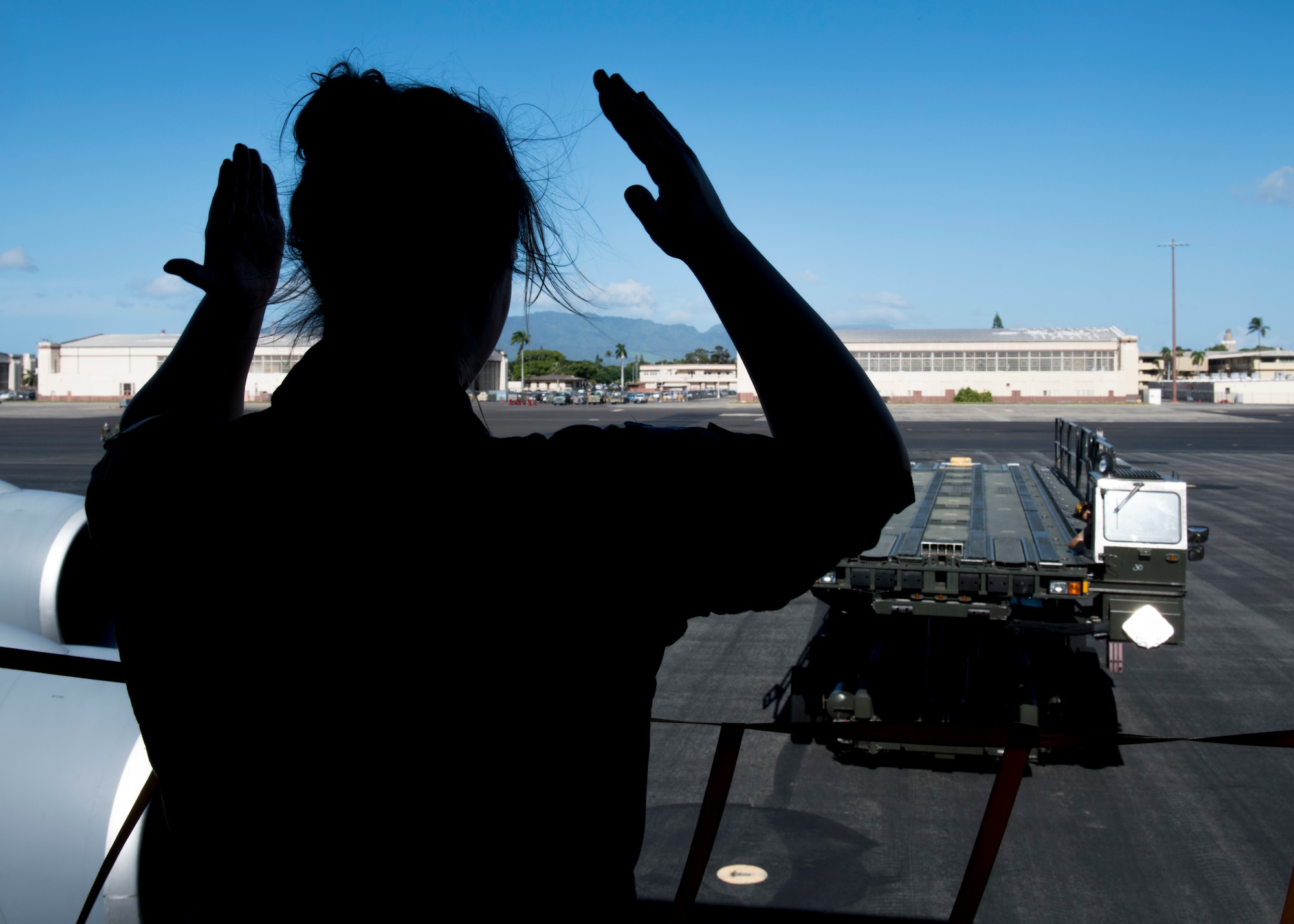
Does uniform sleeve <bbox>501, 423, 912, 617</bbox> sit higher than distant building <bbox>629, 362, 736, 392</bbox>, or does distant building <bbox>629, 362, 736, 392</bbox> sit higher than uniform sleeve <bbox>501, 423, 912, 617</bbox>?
distant building <bbox>629, 362, 736, 392</bbox>

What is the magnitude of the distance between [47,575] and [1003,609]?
7930 mm

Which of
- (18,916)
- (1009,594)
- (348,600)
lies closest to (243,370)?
(348,600)

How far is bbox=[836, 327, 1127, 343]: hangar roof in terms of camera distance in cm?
9900

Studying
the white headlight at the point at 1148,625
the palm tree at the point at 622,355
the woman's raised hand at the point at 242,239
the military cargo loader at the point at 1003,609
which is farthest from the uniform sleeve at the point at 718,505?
the white headlight at the point at 1148,625

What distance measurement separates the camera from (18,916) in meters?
4.12

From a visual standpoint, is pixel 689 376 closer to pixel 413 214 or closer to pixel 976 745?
pixel 976 745

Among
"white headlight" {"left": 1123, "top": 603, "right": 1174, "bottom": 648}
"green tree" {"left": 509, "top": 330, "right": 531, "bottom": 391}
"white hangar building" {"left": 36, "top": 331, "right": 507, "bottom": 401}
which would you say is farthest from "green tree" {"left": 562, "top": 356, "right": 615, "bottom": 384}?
"white headlight" {"left": 1123, "top": 603, "right": 1174, "bottom": 648}

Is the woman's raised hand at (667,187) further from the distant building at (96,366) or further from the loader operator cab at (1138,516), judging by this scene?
the distant building at (96,366)

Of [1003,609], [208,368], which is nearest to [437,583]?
[208,368]

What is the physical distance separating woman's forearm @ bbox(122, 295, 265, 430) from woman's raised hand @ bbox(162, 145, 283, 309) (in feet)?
0.11

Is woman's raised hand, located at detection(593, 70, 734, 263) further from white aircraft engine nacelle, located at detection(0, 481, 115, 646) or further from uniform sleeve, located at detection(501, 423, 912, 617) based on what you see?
white aircraft engine nacelle, located at detection(0, 481, 115, 646)

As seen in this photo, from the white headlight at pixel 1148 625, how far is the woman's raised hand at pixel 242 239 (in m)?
9.55

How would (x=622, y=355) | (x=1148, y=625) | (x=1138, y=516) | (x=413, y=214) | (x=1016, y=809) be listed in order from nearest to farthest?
(x=413, y=214) < (x=1016, y=809) < (x=1148, y=625) < (x=1138, y=516) < (x=622, y=355)

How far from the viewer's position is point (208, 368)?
150cm
